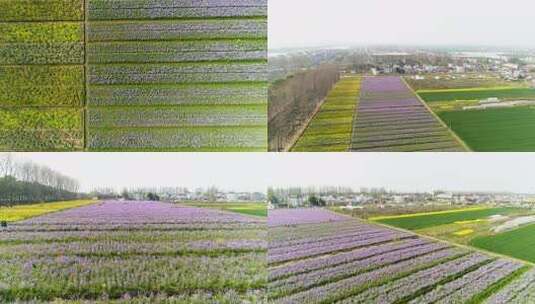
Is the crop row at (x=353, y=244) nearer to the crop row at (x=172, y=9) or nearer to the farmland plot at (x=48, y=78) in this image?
the crop row at (x=172, y=9)

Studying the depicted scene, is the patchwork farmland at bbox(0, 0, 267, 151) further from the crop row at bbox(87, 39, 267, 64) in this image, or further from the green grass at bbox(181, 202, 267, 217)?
the green grass at bbox(181, 202, 267, 217)

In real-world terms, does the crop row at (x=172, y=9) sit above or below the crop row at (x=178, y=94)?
above

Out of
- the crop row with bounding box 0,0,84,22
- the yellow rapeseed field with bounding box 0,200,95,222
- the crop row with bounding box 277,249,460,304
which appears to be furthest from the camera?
the yellow rapeseed field with bounding box 0,200,95,222

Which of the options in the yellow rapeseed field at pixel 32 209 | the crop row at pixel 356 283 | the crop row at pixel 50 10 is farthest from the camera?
the yellow rapeseed field at pixel 32 209

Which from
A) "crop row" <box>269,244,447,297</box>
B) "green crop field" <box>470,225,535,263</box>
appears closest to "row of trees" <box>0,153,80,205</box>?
"crop row" <box>269,244,447,297</box>

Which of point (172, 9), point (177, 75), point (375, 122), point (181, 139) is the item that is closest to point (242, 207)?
point (181, 139)

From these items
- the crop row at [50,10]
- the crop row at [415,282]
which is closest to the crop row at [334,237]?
the crop row at [415,282]

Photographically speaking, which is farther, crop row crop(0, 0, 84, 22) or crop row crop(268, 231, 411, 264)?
crop row crop(0, 0, 84, 22)
